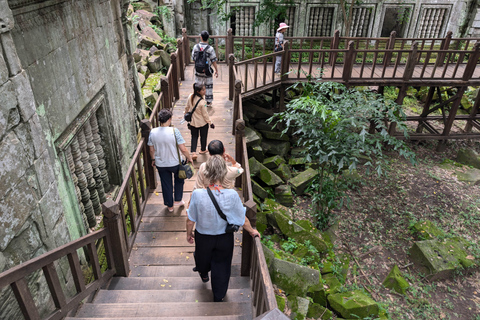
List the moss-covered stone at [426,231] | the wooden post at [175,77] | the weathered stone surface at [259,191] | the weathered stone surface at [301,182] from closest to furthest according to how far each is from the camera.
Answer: the moss-covered stone at [426,231] < the weathered stone surface at [259,191] < the wooden post at [175,77] < the weathered stone surface at [301,182]

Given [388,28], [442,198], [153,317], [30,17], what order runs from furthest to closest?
1. [388,28]
2. [442,198]
3. [30,17]
4. [153,317]

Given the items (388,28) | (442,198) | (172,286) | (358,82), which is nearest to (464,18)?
(388,28)

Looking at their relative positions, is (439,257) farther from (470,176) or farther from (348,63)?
(348,63)

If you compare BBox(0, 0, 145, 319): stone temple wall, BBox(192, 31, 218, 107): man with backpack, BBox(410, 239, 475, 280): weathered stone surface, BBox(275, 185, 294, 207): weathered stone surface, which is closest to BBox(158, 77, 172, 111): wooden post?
BBox(192, 31, 218, 107): man with backpack

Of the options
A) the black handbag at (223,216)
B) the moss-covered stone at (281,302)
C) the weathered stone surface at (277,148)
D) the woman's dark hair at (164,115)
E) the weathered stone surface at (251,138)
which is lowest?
the weathered stone surface at (277,148)

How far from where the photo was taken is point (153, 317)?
309 cm

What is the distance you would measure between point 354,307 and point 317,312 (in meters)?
0.63

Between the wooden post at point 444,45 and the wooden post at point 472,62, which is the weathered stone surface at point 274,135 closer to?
the wooden post at point 444,45

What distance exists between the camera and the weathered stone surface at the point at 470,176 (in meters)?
10.1

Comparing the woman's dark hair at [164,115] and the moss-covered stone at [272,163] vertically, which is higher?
the woman's dark hair at [164,115]

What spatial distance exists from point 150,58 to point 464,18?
1481cm

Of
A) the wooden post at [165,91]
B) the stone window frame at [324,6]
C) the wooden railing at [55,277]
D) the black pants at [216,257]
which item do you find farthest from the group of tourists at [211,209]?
the stone window frame at [324,6]

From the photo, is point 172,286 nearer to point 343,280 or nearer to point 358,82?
point 343,280

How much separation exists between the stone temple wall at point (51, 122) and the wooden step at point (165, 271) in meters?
0.85
